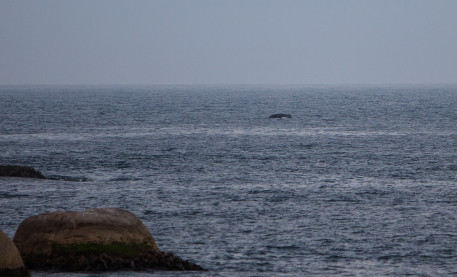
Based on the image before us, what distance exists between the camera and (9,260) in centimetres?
1745

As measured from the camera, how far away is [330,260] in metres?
22.2

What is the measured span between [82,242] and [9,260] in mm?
2770

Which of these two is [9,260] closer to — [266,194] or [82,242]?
[82,242]

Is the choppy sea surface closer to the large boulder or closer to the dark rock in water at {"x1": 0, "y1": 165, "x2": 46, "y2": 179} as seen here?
the large boulder

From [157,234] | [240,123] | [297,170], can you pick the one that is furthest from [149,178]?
[240,123]

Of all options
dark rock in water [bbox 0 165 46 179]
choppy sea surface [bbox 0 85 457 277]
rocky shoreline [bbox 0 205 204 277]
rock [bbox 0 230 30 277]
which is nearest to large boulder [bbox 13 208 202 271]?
rocky shoreline [bbox 0 205 204 277]

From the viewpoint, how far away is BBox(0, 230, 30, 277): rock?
1733cm

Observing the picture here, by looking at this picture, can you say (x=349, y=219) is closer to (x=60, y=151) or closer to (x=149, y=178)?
(x=149, y=178)

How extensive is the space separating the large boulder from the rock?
222 centimetres

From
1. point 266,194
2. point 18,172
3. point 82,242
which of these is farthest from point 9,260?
point 18,172

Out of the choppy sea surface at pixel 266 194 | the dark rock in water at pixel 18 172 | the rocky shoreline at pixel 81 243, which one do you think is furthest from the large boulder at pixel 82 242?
the dark rock in water at pixel 18 172

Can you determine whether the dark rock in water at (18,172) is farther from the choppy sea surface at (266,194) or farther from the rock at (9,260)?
the rock at (9,260)

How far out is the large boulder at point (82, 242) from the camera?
19.9 meters

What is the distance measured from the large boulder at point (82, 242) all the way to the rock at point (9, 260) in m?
2.22
